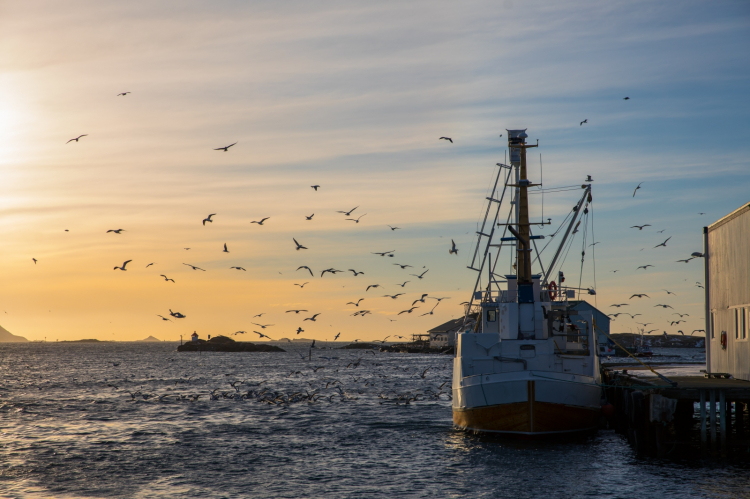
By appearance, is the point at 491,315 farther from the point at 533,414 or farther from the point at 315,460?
the point at 315,460

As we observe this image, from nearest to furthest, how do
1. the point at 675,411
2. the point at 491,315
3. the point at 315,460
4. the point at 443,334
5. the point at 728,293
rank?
1. the point at 675,411
2. the point at 315,460
3. the point at 728,293
4. the point at 491,315
5. the point at 443,334

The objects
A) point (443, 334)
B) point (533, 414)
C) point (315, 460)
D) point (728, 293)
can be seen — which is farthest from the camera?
point (443, 334)

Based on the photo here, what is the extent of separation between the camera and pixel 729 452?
27281mm

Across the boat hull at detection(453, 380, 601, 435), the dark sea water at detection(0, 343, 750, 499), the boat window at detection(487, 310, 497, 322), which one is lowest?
the dark sea water at detection(0, 343, 750, 499)

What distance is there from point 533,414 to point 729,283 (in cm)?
1101

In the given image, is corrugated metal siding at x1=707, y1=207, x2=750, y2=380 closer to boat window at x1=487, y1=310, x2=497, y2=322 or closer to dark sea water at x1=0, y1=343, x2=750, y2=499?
dark sea water at x1=0, y1=343, x2=750, y2=499

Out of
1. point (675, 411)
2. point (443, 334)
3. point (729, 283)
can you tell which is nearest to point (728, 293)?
point (729, 283)

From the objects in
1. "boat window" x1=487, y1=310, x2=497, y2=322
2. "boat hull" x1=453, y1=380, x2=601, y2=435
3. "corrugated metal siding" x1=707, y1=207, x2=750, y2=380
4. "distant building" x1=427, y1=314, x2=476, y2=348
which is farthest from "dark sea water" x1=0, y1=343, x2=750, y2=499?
"distant building" x1=427, y1=314, x2=476, y2=348

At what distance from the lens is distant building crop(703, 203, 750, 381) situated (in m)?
29.5

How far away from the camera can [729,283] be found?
31.7 meters

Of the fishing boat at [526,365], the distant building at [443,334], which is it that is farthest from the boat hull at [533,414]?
the distant building at [443,334]

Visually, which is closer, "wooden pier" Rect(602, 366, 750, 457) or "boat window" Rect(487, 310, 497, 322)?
"wooden pier" Rect(602, 366, 750, 457)

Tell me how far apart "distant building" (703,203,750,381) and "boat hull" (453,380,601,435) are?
643 cm

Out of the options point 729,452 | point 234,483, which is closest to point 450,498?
point 234,483
